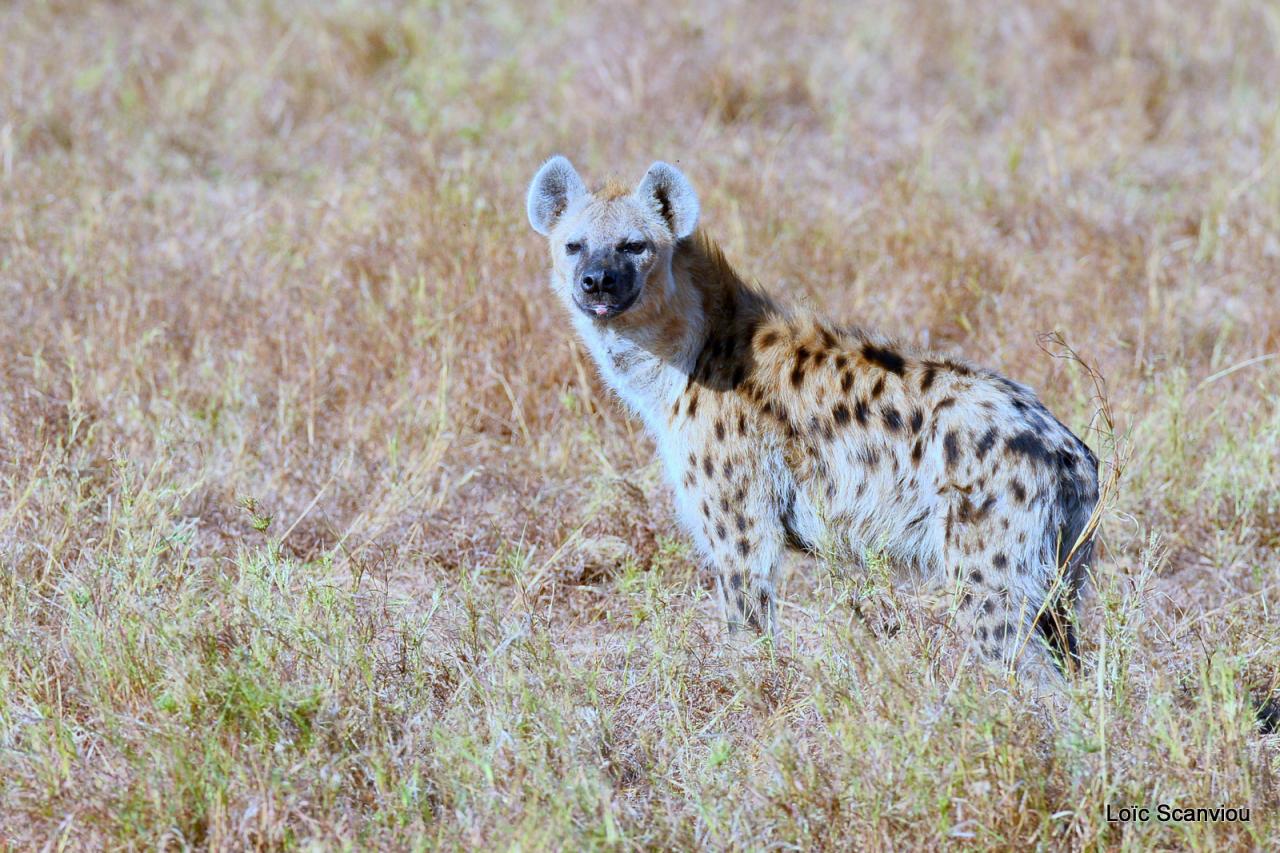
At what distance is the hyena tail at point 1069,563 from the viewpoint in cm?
322

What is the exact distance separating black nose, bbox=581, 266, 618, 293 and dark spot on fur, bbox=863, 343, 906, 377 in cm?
68

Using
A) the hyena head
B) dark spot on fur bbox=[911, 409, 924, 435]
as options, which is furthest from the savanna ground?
the hyena head

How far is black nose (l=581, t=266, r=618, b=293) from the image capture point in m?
3.77

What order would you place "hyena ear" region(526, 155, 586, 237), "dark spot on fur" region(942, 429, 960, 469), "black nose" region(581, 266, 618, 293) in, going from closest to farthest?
"dark spot on fur" region(942, 429, 960, 469), "black nose" region(581, 266, 618, 293), "hyena ear" region(526, 155, 586, 237)

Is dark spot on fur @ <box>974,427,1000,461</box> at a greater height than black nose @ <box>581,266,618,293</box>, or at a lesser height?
lesser

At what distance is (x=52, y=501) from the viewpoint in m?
3.91

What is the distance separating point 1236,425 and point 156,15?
6243mm

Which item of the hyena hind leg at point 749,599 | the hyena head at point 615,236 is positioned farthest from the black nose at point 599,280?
the hyena hind leg at point 749,599

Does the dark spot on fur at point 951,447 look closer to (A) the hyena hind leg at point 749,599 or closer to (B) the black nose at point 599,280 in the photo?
(A) the hyena hind leg at point 749,599

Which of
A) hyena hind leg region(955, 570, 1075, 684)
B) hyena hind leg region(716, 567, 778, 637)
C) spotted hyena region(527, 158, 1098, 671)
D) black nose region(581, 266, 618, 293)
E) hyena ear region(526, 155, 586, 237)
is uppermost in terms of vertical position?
hyena ear region(526, 155, 586, 237)

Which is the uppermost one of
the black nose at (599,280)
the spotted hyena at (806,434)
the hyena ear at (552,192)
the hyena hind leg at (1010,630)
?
the hyena ear at (552,192)

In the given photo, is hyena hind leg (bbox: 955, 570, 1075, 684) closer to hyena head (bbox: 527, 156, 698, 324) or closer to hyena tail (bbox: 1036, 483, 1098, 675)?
hyena tail (bbox: 1036, 483, 1098, 675)

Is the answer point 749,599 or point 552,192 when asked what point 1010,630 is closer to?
point 749,599

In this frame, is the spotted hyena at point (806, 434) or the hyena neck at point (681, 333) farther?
the hyena neck at point (681, 333)
